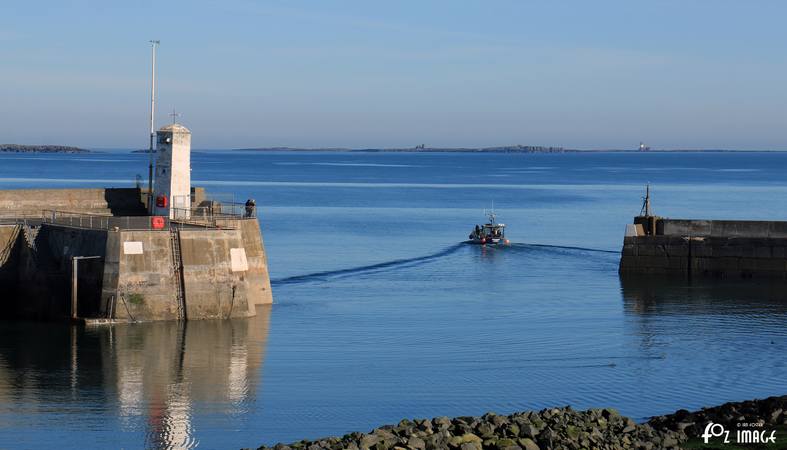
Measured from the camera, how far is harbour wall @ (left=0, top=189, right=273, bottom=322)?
4144cm

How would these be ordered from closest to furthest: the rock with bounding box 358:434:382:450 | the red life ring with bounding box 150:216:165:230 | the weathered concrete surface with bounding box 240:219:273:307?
the rock with bounding box 358:434:382:450 → the red life ring with bounding box 150:216:165:230 → the weathered concrete surface with bounding box 240:219:273:307

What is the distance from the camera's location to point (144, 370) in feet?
123

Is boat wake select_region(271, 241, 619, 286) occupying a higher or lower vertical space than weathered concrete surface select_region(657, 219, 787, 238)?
lower

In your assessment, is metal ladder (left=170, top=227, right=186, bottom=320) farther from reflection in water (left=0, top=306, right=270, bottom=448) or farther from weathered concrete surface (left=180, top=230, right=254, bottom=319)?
reflection in water (left=0, top=306, right=270, bottom=448)

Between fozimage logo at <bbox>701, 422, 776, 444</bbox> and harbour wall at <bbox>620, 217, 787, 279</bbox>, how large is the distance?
3320 cm

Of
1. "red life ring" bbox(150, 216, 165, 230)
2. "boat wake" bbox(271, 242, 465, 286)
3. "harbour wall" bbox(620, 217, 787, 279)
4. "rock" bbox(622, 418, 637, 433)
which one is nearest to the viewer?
"rock" bbox(622, 418, 637, 433)

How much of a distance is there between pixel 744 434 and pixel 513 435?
187 inches

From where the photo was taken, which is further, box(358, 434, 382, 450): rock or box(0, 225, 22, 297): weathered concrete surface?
box(0, 225, 22, 297): weathered concrete surface

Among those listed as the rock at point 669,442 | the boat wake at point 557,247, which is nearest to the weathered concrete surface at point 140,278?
the rock at point 669,442

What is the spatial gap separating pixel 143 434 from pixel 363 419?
5425 millimetres

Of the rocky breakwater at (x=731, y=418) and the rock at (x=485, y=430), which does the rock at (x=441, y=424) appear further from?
the rocky breakwater at (x=731, y=418)

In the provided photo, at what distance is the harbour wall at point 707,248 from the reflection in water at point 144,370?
2210cm

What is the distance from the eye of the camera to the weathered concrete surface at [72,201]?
49062 millimetres

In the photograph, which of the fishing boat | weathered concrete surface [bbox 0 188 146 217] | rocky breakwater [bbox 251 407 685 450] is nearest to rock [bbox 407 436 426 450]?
rocky breakwater [bbox 251 407 685 450]
